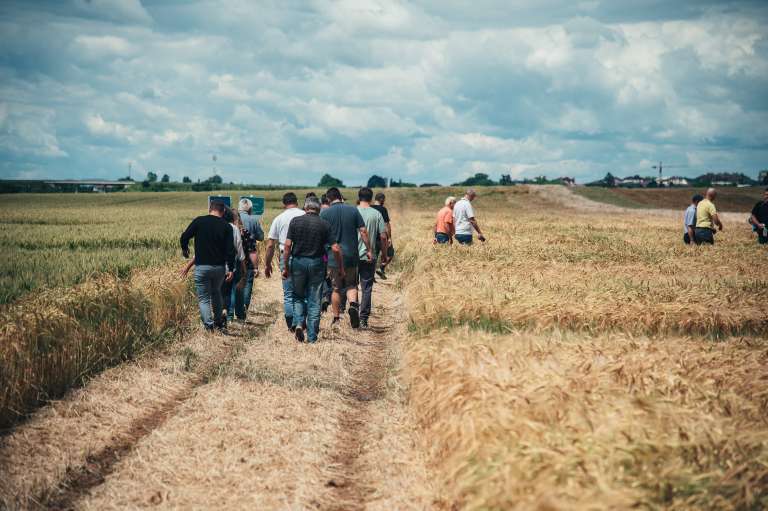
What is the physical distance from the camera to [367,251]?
11.8 metres

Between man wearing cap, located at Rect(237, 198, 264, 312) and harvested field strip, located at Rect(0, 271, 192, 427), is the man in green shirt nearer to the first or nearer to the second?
man wearing cap, located at Rect(237, 198, 264, 312)

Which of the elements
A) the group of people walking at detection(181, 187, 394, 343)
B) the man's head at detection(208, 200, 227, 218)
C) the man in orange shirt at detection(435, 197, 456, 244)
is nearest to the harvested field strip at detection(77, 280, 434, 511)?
the group of people walking at detection(181, 187, 394, 343)

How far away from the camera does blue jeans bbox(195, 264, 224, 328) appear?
1051cm

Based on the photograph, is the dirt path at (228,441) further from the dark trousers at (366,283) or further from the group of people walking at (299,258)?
the dark trousers at (366,283)

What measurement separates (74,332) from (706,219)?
15.8m

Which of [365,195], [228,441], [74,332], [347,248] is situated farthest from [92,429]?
[365,195]

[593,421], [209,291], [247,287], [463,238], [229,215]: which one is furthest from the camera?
[463,238]

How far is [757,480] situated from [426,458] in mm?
2806

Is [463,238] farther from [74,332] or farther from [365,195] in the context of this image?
[74,332]

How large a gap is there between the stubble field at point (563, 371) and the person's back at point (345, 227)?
1.54 m

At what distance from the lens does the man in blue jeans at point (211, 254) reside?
10484 mm

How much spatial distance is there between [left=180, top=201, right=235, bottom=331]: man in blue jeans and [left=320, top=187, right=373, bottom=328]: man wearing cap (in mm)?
1834

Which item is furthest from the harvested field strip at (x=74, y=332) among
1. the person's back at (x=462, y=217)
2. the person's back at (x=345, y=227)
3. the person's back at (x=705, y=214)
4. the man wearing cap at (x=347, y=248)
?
the person's back at (x=705, y=214)

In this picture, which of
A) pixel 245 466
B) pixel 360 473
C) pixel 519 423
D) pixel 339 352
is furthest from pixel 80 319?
pixel 519 423
